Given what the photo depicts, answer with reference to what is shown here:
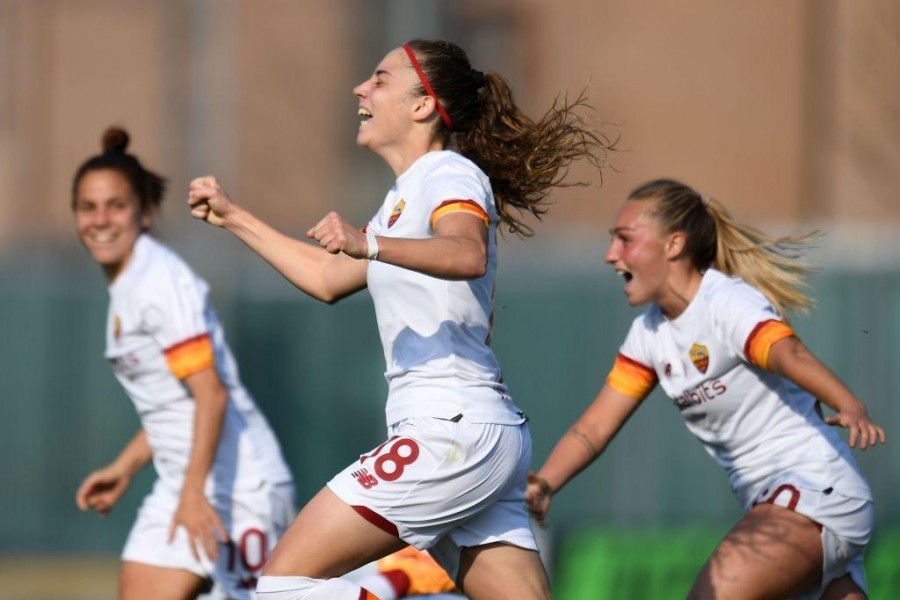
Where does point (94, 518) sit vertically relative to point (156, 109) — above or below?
below

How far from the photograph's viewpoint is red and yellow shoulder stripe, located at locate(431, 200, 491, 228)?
A: 4520 mm

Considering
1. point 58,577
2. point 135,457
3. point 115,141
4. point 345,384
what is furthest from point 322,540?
point 345,384

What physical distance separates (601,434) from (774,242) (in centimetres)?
103

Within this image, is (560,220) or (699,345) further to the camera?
(560,220)

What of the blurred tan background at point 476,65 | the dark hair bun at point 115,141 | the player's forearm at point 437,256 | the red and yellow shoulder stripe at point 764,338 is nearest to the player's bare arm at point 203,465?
the dark hair bun at point 115,141

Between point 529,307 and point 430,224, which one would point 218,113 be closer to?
point 529,307

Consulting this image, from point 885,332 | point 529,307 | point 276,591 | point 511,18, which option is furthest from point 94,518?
point 276,591

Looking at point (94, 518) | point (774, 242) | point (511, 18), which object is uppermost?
point (511, 18)

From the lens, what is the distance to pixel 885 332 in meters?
12.2

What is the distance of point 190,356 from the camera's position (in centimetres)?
609

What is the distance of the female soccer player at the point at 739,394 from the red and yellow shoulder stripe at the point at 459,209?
4.21 ft

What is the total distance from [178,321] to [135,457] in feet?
2.86

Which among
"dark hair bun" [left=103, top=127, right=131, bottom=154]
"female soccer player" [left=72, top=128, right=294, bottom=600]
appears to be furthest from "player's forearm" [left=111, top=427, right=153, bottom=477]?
"dark hair bun" [left=103, top=127, right=131, bottom=154]

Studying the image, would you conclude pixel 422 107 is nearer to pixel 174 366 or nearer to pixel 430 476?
pixel 430 476
